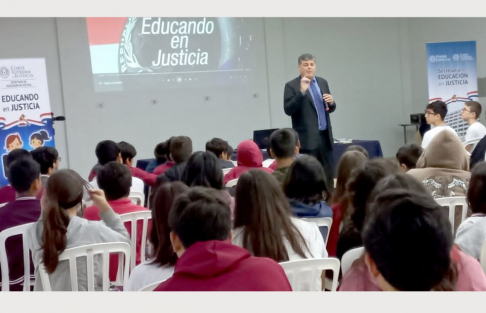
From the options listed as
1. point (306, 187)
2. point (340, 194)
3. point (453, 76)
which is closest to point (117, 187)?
point (306, 187)

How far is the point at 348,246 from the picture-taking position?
2344mm

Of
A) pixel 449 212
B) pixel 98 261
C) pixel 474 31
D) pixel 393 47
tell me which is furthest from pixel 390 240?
pixel 393 47

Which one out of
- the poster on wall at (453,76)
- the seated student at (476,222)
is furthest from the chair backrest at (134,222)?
the poster on wall at (453,76)

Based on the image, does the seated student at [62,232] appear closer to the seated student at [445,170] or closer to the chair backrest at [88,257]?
the chair backrest at [88,257]

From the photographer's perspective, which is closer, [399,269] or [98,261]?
[399,269]

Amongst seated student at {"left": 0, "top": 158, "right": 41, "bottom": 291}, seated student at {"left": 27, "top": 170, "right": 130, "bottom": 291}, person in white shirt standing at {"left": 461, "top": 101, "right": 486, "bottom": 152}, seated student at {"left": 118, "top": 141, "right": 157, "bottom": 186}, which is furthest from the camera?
person in white shirt standing at {"left": 461, "top": 101, "right": 486, "bottom": 152}

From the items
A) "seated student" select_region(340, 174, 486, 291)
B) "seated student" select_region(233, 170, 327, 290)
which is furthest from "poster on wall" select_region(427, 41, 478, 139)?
"seated student" select_region(340, 174, 486, 291)

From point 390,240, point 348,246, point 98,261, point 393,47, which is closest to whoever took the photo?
point 390,240

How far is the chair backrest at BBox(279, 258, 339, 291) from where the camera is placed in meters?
2.12

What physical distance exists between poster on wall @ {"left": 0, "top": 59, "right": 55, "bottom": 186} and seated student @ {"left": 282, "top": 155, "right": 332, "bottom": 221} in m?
4.40

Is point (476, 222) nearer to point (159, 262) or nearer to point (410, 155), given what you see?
point (159, 262)

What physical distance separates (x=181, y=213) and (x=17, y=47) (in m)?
6.93

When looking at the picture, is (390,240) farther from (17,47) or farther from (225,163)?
(17,47)

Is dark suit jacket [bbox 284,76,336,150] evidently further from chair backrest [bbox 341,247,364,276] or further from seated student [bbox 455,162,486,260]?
chair backrest [bbox 341,247,364,276]
